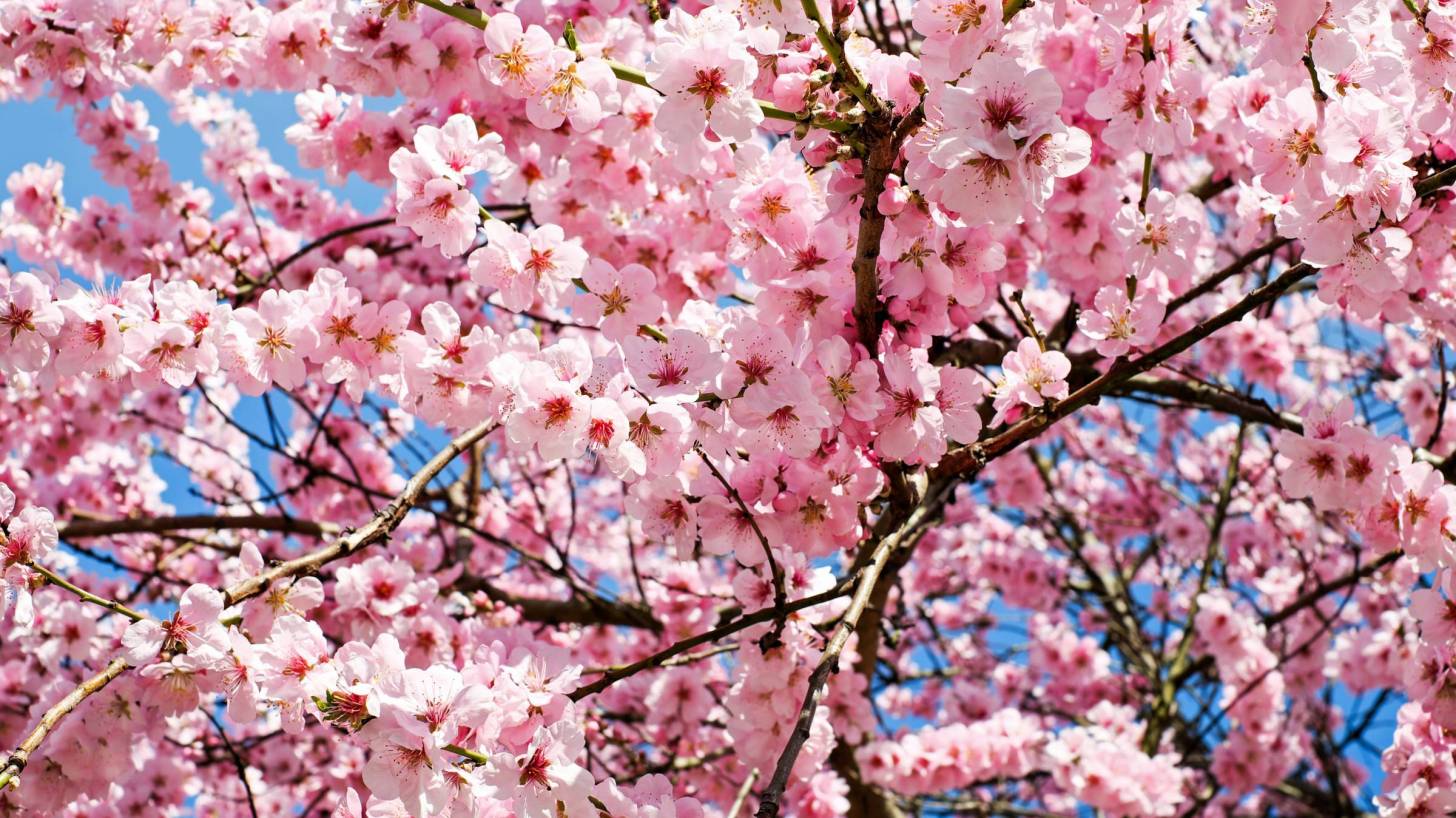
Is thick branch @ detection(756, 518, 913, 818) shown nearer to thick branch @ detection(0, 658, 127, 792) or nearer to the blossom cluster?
the blossom cluster

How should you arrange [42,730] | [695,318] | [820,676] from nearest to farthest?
[42,730] < [820,676] < [695,318]

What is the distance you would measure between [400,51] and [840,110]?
1400mm

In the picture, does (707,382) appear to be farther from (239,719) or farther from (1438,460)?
(1438,460)

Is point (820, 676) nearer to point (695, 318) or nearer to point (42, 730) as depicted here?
point (695, 318)

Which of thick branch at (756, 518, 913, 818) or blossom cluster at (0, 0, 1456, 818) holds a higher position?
blossom cluster at (0, 0, 1456, 818)

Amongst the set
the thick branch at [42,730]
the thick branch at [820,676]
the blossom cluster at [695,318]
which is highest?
the blossom cluster at [695,318]

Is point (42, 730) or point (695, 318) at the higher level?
point (695, 318)

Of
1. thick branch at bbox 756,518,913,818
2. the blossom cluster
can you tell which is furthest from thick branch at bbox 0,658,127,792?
thick branch at bbox 756,518,913,818

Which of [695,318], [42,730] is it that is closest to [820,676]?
[695,318]

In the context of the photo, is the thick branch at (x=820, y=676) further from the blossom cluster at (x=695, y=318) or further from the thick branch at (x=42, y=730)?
the thick branch at (x=42, y=730)

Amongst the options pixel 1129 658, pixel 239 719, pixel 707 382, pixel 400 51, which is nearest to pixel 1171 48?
pixel 707 382

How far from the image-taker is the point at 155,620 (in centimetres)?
204

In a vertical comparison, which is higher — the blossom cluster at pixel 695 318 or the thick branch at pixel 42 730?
the blossom cluster at pixel 695 318

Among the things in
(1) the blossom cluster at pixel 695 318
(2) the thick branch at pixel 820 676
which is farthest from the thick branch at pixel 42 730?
(2) the thick branch at pixel 820 676
